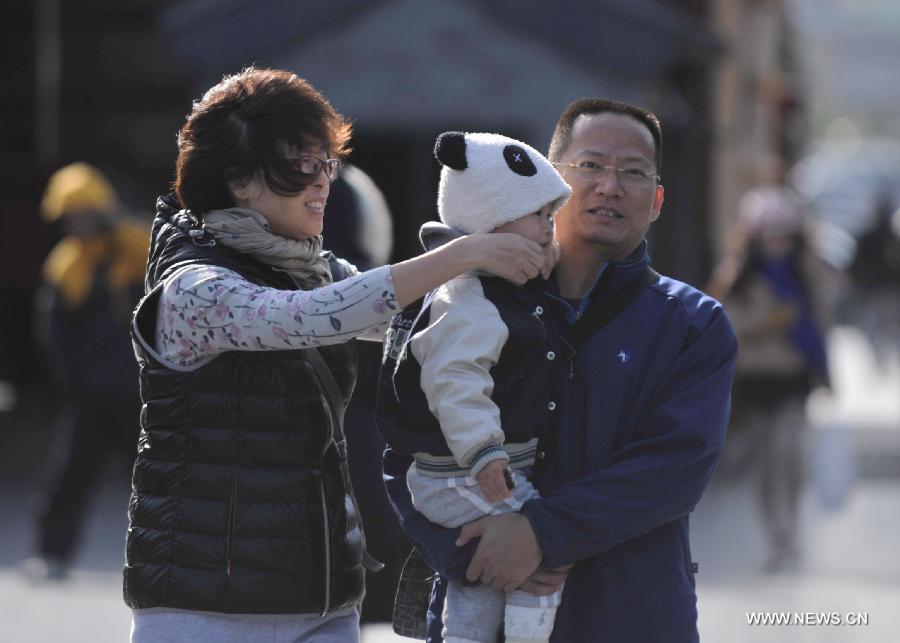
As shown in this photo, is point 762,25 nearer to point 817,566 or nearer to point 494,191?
point 817,566

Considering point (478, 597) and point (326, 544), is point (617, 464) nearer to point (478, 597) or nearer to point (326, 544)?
point (478, 597)

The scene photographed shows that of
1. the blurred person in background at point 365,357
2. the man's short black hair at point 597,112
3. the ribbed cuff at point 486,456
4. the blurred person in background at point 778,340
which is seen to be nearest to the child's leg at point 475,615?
the ribbed cuff at point 486,456

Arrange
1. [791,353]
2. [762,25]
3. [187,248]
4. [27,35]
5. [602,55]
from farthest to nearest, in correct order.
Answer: [762,25] < [27,35] < [602,55] < [791,353] < [187,248]

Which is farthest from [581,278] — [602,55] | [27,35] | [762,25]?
[762,25]

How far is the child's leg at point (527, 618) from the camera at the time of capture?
10.2ft

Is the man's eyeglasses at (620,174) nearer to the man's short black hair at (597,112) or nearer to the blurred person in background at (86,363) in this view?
the man's short black hair at (597,112)

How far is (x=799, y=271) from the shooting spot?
926cm

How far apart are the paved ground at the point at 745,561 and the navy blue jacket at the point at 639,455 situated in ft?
6.40

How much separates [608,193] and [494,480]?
2.08 feet

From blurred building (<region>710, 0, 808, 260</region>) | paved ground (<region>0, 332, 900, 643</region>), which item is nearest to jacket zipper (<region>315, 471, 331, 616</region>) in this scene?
paved ground (<region>0, 332, 900, 643</region>)

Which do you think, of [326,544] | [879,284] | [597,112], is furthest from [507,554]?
[879,284]

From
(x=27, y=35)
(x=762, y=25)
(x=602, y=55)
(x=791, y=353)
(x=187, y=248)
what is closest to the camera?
(x=187, y=248)

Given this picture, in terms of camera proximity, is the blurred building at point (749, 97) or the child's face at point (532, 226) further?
the blurred building at point (749, 97)

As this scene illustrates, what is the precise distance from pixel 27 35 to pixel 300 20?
238 inches
